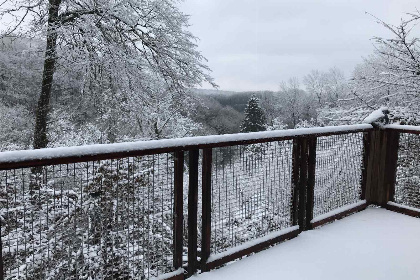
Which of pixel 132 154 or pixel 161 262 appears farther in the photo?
pixel 161 262

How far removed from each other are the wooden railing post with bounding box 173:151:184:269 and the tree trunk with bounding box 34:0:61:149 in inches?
268

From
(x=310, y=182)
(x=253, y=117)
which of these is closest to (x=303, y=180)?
(x=310, y=182)

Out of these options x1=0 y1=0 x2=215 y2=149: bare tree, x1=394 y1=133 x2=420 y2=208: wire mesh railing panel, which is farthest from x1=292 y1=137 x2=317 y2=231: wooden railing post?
x1=0 y1=0 x2=215 y2=149: bare tree

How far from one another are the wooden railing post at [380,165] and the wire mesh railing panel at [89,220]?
108 inches

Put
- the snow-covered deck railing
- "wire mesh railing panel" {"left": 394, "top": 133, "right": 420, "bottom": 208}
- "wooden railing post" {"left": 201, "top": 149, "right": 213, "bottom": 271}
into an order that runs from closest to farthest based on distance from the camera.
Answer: the snow-covered deck railing, "wooden railing post" {"left": 201, "top": 149, "right": 213, "bottom": 271}, "wire mesh railing panel" {"left": 394, "top": 133, "right": 420, "bottom": 208}

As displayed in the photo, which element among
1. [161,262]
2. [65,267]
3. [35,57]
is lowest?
[161,262]

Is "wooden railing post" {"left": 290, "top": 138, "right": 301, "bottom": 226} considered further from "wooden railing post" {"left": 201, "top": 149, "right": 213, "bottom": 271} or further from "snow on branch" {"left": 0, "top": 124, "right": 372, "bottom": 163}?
"wooden railing post" {"left": 201, "top": 149, "right": 213, "bottom": 271}

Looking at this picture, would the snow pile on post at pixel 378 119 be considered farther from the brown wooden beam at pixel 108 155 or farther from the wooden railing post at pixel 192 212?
the wooden railing post at pixel 192 212

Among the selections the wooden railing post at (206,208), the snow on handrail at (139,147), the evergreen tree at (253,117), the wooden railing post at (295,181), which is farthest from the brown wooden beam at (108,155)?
the evergreen tree at (253,117)

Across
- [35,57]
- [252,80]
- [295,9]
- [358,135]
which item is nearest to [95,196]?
[358,135]

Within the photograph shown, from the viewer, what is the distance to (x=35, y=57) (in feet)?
28.7

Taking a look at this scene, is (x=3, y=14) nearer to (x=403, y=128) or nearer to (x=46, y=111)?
(x=46, y=111)

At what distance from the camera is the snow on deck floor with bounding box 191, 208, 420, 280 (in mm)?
2553

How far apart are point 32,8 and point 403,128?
7729mm
